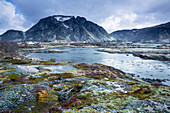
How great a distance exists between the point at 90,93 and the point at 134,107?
20.6ft

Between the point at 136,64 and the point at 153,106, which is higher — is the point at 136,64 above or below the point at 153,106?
below

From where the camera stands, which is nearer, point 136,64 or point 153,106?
point 153,106

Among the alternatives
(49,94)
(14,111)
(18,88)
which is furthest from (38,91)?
(14,111)

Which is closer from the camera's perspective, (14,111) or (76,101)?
(14,111)

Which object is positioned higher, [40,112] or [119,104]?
[119,104]

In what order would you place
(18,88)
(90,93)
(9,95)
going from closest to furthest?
1. (9,95)
2. (90,93)
3. (18,88)

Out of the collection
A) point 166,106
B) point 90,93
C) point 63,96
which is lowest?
point 63,96

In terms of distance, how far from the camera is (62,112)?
1053 centimetres

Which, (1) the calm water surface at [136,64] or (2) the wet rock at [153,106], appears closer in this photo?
(2) the wet rock at [153,106]

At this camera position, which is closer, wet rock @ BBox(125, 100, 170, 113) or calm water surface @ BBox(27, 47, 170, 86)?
wet rock @ BBox(125, 100, 170, 113)

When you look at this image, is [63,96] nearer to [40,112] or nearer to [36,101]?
[36,101]

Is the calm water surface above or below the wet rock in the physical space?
below

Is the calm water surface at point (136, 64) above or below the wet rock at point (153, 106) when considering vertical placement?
below

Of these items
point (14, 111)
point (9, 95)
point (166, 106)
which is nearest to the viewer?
point (166, 106)
